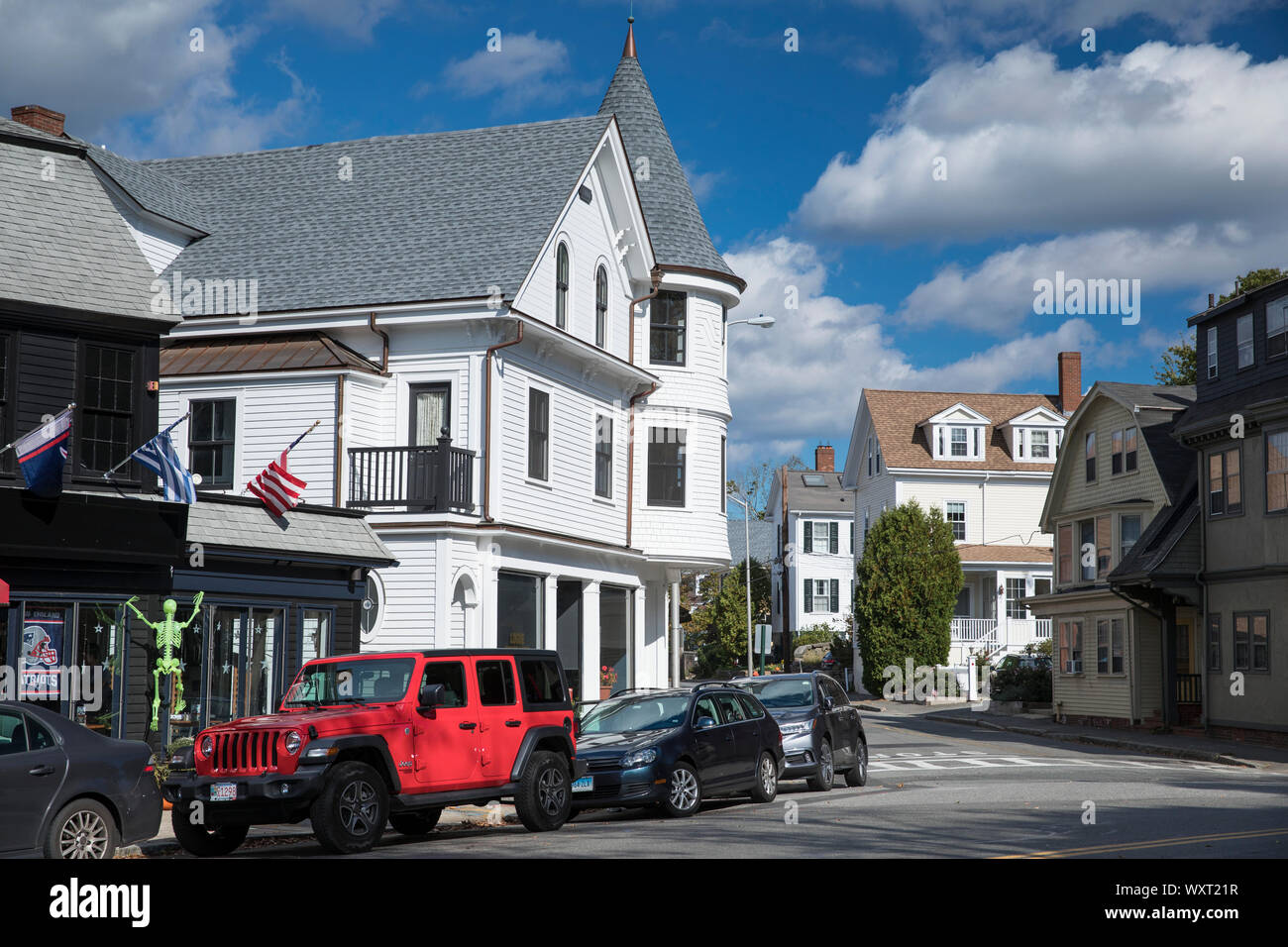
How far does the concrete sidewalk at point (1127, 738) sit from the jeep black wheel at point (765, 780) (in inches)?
471

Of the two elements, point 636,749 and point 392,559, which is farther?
point 392,559

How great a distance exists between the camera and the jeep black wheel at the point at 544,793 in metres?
15.4

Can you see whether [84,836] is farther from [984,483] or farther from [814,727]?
[984,483]

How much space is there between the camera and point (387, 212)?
28844 mm

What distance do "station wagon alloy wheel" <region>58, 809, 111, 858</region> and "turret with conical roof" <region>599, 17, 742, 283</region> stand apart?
70.4 feet

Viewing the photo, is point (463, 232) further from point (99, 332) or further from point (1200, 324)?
point (1200, 324)

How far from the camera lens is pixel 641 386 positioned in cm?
3130

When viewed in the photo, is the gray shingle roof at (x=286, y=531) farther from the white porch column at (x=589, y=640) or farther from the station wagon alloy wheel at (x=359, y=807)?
the station wagon alloy wheel at (x=359, y=807)

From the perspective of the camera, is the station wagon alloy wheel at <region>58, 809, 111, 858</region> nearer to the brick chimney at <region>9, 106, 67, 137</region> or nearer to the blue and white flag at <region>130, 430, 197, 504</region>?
the blue and white flag at <region>130, 430, 197, 504</region>

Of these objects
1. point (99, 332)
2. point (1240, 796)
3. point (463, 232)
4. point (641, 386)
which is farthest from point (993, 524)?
point (99, 332)

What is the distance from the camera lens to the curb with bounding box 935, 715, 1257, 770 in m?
28.4

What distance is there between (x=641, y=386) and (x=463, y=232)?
5897mm

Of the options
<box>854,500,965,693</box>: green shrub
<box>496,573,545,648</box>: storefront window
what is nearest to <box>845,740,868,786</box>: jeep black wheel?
<box>496,573,545,648</box>: storefront window

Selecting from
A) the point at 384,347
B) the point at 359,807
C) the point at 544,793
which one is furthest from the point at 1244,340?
the point at 359,807
